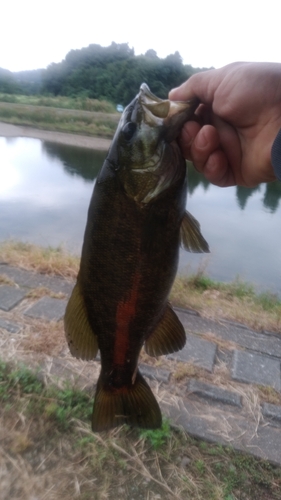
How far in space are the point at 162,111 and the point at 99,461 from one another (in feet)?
6.18

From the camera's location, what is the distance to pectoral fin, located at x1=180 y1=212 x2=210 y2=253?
148 cm

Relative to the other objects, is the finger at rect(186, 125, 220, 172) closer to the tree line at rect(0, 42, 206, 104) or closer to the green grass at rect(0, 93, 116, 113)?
the tree line at rect(0, 42, 206, 104)

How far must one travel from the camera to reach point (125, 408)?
5.59 feet

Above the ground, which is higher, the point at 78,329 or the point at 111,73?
the point at 111,73

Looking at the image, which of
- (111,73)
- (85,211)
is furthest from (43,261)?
(85,211)

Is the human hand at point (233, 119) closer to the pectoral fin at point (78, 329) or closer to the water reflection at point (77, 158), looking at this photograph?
the pectoral fin at point (78, 329)

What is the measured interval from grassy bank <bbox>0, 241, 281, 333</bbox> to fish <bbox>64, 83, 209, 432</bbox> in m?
2.69

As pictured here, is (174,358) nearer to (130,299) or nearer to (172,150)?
(130,299)

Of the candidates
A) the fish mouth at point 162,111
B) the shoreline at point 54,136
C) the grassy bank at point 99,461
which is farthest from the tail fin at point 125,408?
the shoreline at point 54,136

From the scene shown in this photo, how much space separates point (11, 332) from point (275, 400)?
213 cm

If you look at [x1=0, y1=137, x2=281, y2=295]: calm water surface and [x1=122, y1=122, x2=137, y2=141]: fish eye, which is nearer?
[x1=122, y1=122, x2=137, y2=141]: fish eye

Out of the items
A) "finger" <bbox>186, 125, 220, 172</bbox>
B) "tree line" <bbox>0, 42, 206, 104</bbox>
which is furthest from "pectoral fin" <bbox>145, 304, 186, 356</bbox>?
"tree line" <bbox>0, 42, 206, 104</bbox>

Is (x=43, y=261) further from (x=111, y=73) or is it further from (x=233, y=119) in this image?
(x=111, y=73)

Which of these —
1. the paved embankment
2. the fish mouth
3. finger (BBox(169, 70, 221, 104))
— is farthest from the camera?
the paved embankment
